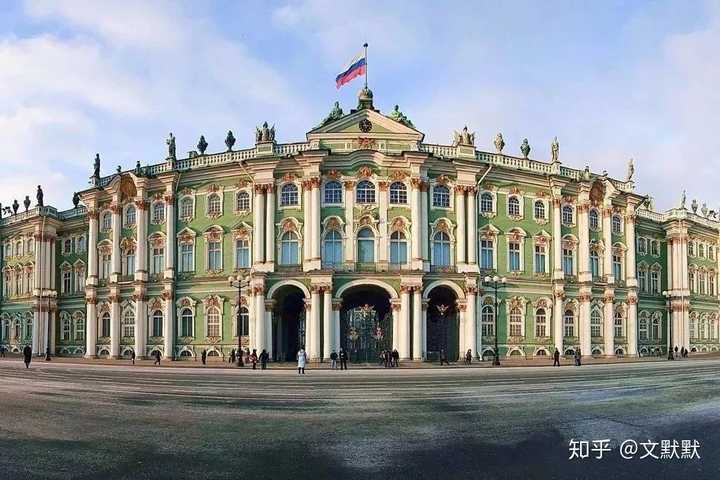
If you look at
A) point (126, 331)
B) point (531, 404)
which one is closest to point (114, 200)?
point (126, 331)

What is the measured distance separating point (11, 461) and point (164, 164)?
1786 inches

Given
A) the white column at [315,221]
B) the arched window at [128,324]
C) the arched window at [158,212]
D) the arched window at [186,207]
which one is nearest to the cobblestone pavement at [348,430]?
the white column at [315,221]

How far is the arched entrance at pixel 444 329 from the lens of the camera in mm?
50062

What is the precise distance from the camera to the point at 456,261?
1975 inches

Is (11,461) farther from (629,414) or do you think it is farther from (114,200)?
(114,200)

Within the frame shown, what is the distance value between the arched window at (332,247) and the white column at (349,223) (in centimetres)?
65

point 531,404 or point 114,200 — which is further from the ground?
point 114,200

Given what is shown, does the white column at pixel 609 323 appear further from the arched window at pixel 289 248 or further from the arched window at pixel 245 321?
the arched window at pixel 245 321

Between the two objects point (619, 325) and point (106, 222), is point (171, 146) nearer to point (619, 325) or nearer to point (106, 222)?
point (106, 222)

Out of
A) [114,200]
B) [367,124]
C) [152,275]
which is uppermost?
[367,124]

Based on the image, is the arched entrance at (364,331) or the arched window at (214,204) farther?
the arched window at (214,204)

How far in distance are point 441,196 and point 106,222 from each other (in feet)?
97.8

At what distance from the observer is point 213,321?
52125 mm

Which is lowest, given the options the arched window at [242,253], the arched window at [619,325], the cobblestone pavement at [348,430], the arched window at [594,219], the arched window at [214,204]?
the arched window at [619,325]
